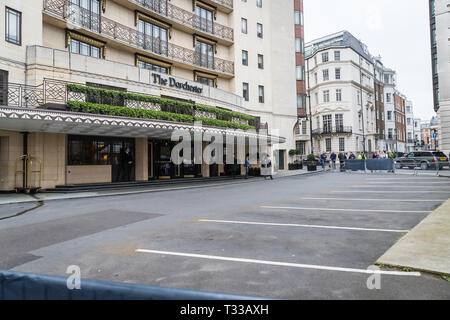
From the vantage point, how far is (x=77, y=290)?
1461 mm

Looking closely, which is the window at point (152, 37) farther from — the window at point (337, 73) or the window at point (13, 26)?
the window at point (337, 73)

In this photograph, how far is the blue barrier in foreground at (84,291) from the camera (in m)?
1.36

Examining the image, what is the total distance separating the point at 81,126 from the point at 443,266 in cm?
1436

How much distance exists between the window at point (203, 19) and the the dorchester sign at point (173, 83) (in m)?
7.10

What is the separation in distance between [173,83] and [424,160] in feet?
83.3

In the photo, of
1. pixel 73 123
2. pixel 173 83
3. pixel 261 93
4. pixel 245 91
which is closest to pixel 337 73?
pixel 261 93

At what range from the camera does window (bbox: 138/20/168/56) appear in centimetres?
2203

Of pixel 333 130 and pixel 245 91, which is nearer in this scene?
pixel 245 91

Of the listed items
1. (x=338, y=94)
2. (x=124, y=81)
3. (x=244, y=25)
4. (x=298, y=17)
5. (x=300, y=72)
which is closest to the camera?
(x=124, y=81)

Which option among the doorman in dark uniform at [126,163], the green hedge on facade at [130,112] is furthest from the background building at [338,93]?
the doorman in dark uniform at [126,163]

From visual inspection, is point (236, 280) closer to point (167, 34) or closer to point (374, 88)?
point (167, 34)

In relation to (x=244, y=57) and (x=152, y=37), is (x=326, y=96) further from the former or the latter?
(x=152, y=37)

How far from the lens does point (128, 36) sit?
825 inches
